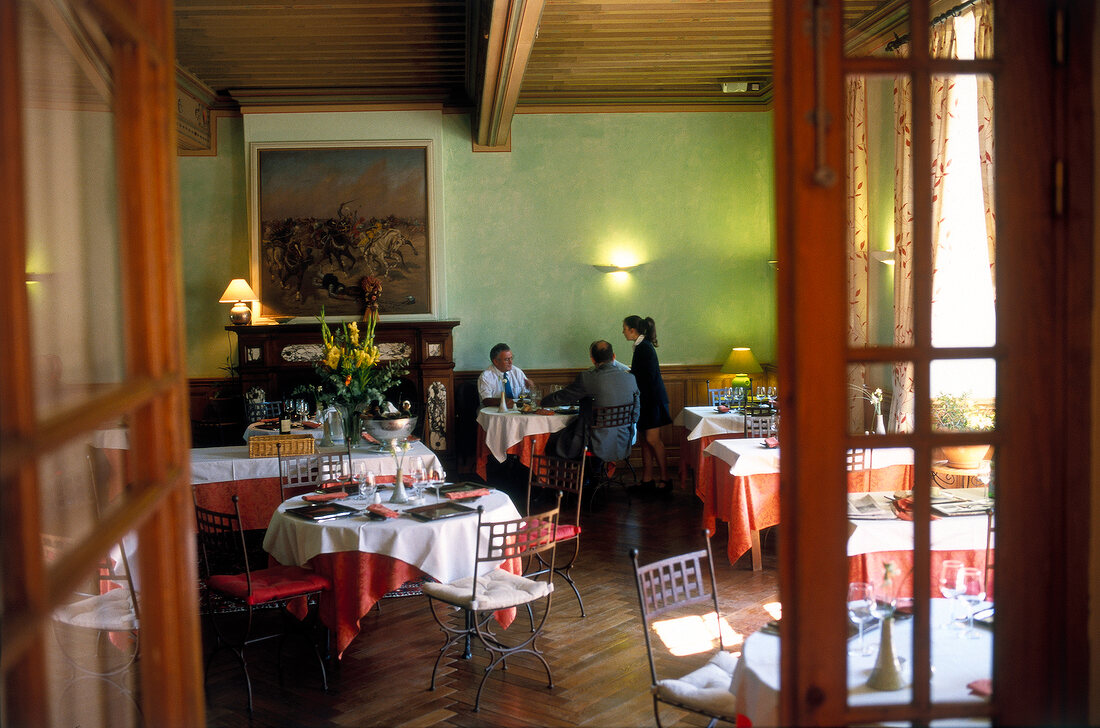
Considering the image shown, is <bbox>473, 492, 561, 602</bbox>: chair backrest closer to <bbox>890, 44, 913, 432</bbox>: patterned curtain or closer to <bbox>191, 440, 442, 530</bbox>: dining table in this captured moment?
<bbox>191, 440, 442, 530</bbox>: dining table

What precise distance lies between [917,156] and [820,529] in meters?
0.75

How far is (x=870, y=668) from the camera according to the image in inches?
91.1

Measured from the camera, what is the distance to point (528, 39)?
19.6ft

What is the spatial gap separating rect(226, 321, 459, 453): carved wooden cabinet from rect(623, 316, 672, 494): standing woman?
6.66 feet

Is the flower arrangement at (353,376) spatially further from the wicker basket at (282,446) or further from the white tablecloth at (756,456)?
the white tablecloth at (756,456)

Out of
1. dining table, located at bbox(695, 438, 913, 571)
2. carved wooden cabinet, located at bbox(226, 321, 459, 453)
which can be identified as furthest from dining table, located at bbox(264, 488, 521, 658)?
carved wooden cabinet, located at bbox(226, 321, 459, 453)

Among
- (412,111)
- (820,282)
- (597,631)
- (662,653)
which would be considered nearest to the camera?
(820,282)

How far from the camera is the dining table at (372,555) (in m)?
4.09

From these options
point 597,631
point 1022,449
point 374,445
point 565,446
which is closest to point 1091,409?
point 1022,449

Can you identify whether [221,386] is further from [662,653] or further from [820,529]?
[820,529]

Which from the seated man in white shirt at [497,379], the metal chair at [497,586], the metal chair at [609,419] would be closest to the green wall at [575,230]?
the seated man in white shirt at [497,379]

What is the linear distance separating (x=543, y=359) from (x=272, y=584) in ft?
19.7

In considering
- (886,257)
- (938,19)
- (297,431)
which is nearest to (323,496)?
(297,431)

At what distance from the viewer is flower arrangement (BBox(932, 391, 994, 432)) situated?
536 centimetres
